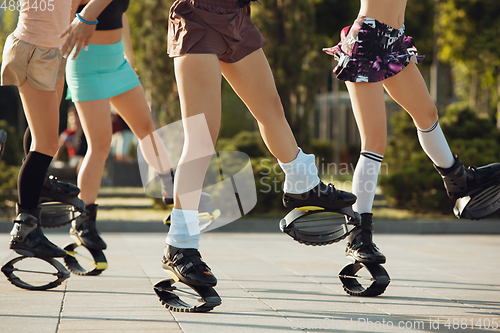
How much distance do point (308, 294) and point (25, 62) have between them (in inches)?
78.9

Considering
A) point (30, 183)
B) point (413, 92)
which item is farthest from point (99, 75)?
point (413, 92)

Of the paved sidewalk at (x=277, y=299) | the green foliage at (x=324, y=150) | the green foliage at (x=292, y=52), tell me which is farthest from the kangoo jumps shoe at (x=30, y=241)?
the green foliage at (x=324, y=150)

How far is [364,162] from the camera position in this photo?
325 cm

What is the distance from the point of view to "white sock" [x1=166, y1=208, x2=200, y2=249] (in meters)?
2.65

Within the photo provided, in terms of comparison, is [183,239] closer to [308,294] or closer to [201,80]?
[201,80]

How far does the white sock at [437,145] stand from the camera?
3344mm

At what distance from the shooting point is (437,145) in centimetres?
336

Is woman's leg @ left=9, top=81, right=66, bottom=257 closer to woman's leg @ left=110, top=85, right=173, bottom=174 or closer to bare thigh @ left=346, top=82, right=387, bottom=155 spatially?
woman's leg @ left=110, top=85, right=173, bottom=174

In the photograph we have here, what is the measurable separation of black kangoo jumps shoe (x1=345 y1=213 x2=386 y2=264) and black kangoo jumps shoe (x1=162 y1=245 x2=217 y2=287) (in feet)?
2.85

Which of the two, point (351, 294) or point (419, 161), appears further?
point (419, 161)

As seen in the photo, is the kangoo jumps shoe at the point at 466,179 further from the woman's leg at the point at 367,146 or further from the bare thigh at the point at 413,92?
the woman's leg at the point at 367,146

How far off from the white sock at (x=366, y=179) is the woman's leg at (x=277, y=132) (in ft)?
0.78

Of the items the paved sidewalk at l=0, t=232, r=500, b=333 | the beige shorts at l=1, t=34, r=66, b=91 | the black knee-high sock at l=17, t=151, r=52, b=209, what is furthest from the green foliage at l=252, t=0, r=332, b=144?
the black knee-high sock at l=17, t=151, r=52, b=209

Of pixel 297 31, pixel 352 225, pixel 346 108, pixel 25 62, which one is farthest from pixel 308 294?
pixel 346 108
